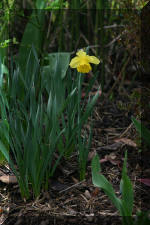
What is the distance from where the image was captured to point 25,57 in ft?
7.91

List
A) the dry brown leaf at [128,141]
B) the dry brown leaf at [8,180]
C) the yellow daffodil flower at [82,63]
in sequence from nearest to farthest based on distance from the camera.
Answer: the yellow daffodil flower at [82,63]
the dry brown leaf at [8,180]
the dry brown leaf at [128,141]

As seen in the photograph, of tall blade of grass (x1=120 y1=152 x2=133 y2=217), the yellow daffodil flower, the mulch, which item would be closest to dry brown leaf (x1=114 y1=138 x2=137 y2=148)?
the mulch

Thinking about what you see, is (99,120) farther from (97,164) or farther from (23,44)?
(97,164)

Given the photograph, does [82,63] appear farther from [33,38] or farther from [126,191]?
[33,38]

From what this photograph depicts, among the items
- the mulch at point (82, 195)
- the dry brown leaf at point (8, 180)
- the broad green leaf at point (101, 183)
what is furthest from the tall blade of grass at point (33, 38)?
the broad green leaf at point (101, 183)

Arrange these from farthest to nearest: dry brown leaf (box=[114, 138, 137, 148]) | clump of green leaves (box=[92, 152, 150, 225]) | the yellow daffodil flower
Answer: dry brown leaf (box=[114, 138, 137, 148])
the yellow daffodil flower
clump of green leaves (box=[92, 152, 150, 225])

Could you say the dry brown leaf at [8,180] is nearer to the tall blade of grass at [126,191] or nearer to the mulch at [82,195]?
the mulch at [82,195]

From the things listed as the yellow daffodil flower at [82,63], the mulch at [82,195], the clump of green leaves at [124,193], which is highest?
the yellow daffodil flower at [82,63]

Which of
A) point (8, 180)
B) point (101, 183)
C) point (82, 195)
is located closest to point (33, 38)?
point (8, 180)

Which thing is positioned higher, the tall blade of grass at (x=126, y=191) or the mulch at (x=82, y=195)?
the tall blade of grass at (x=126, y=191)

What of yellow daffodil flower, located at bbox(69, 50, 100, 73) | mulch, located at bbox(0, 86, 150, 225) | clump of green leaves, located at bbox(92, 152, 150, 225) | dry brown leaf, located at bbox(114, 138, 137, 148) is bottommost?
mulch, located at bbox(0, 86, 150, 225)

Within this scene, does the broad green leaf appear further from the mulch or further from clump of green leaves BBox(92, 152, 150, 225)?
the mulch

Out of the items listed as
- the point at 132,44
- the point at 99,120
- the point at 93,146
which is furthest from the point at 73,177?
the point at 132,44

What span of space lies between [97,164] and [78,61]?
58 centimetres
